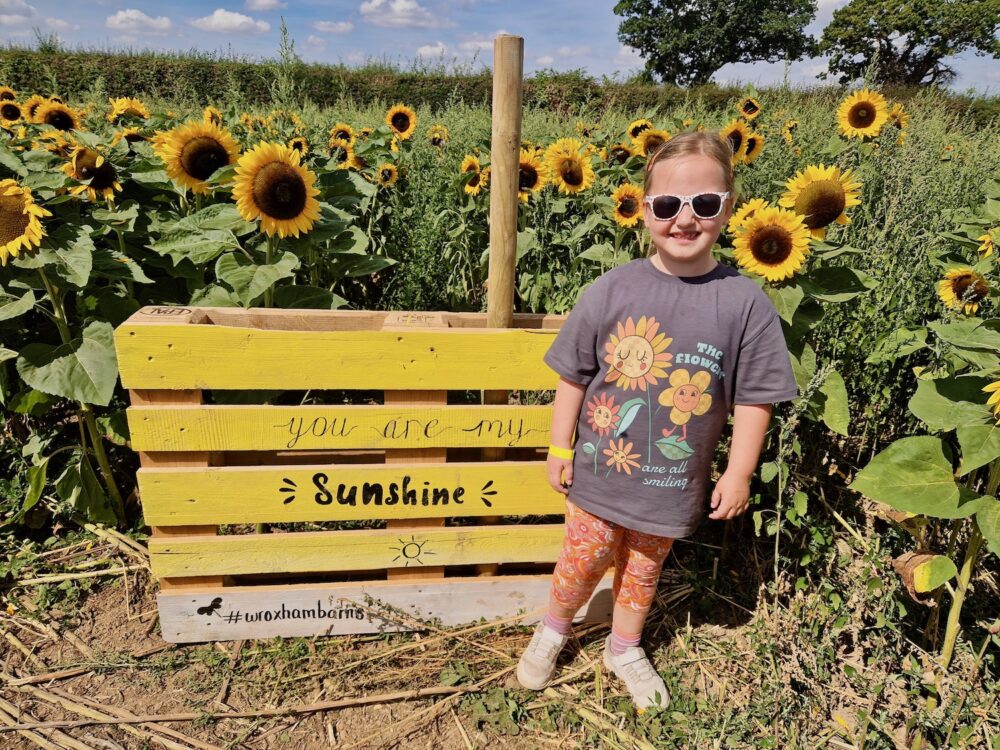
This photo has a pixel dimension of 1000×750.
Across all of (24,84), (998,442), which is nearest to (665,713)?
(998,442)

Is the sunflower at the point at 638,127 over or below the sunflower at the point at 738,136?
over

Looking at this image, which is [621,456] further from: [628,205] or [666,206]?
[628,205]

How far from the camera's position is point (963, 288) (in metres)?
2.21

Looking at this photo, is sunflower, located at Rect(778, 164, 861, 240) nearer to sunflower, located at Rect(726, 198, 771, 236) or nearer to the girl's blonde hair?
sunflower, located at Rect(726, 198, 771, 236)

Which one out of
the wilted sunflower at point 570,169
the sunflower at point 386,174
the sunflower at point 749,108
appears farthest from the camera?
the sunflower at point 749,108

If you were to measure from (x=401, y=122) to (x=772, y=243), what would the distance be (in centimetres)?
278

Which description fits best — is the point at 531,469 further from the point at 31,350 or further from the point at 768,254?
the point at 31,350

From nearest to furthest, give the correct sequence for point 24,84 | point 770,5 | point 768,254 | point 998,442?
point 998,442 < point 768,254 < point 24,84 < point 770,5

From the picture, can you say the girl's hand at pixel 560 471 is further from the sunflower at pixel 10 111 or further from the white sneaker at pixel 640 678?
the sunflower at pixel 10 111

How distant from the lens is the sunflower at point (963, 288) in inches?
79.7

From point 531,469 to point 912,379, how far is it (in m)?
1.55

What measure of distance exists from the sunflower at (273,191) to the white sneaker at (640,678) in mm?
1575

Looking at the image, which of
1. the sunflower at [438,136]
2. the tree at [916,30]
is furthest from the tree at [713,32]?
the sunflower at [438,136]

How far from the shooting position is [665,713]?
6.15 ft
